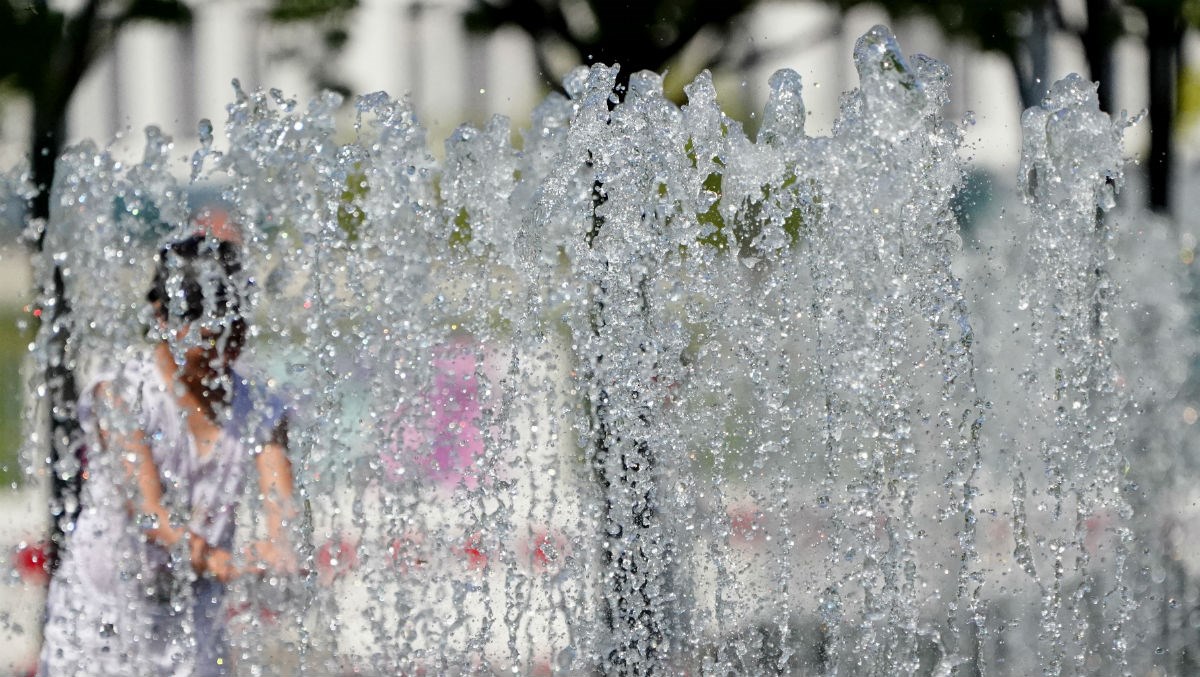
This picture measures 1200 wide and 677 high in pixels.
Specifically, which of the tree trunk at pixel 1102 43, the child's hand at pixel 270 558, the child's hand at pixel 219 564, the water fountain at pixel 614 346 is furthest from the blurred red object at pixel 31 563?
the tree trunk at pixel 1102 43

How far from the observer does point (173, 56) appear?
5297 millimetres

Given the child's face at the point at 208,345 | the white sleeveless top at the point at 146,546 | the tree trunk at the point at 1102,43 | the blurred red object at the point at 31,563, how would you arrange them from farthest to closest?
the tree trunk at the point at 1102,43, the blurred red object at the point at 31,563, the child's face at the point at 208,345, the white sleeveless top at the point at 146,546

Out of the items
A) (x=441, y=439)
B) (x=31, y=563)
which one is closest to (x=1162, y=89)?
(x=441, y=439)

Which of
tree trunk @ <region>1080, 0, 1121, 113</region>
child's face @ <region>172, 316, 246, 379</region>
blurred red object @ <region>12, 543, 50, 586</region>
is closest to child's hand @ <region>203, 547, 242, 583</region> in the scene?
child's face @ <region>172, 316, 246, 379</region>

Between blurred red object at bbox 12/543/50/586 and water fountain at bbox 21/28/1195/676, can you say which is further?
blurred red object at bbox 12/543/50/586

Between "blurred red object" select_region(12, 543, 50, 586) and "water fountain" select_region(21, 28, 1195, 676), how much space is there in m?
0.96

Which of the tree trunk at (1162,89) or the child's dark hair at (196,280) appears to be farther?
the tree trunk at (1162,89)

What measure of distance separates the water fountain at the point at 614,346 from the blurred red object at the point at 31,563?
0.96 meters

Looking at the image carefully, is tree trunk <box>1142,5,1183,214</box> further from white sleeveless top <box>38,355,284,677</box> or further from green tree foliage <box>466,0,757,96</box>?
white sleeveless top <box>38,355,284,677</box>

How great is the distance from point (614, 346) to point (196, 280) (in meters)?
1.29

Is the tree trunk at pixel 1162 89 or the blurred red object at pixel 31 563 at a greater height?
the tree trunk at pixel 1162 89

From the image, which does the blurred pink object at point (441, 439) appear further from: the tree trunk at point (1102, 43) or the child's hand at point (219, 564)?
the tree trunk at point (1102, 43)

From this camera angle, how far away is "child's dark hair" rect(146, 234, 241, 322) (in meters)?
3.28

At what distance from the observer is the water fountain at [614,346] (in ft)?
12.7
